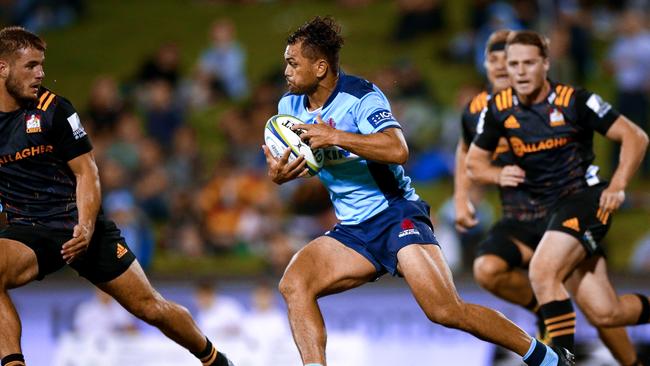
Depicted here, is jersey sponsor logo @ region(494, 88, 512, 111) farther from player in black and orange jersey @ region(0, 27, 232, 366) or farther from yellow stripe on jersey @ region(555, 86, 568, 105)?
player in black and orange jersey @ region(0, 27, 232, 366)

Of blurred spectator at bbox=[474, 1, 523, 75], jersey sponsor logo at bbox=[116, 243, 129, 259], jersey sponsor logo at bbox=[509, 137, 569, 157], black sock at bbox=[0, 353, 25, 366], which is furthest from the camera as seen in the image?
blurred spectator at bbox=[474, 1, 523, 75]

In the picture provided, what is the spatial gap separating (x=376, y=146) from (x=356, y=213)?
0.71 m

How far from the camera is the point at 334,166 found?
670 centimetres

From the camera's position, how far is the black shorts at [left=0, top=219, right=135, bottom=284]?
679cm

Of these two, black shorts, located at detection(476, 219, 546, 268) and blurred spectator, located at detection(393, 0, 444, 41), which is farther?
blurred spectator, located at detection(393, 0, 444, 41)

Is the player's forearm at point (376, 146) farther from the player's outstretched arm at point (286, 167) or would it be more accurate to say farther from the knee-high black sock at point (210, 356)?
the knee-high black sock at point (210, 356)

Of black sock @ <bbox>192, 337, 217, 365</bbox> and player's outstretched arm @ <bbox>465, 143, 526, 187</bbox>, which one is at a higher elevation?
player's outstretched arm @ <bbox>465, 143, 526, 187</bbox>

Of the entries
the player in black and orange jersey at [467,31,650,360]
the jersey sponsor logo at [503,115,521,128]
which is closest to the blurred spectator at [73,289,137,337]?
the player in black and orange jersey at [467,31,650,360]

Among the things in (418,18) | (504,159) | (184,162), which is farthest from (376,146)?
(418,18)

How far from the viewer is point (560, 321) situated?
24.3 feet

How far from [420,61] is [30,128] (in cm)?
998

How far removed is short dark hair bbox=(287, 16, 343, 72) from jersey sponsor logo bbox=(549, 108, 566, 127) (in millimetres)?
1720

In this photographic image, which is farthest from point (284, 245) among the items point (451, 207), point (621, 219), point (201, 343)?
point (201, 343)

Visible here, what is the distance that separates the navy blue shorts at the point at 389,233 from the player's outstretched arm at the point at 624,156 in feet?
4.57
